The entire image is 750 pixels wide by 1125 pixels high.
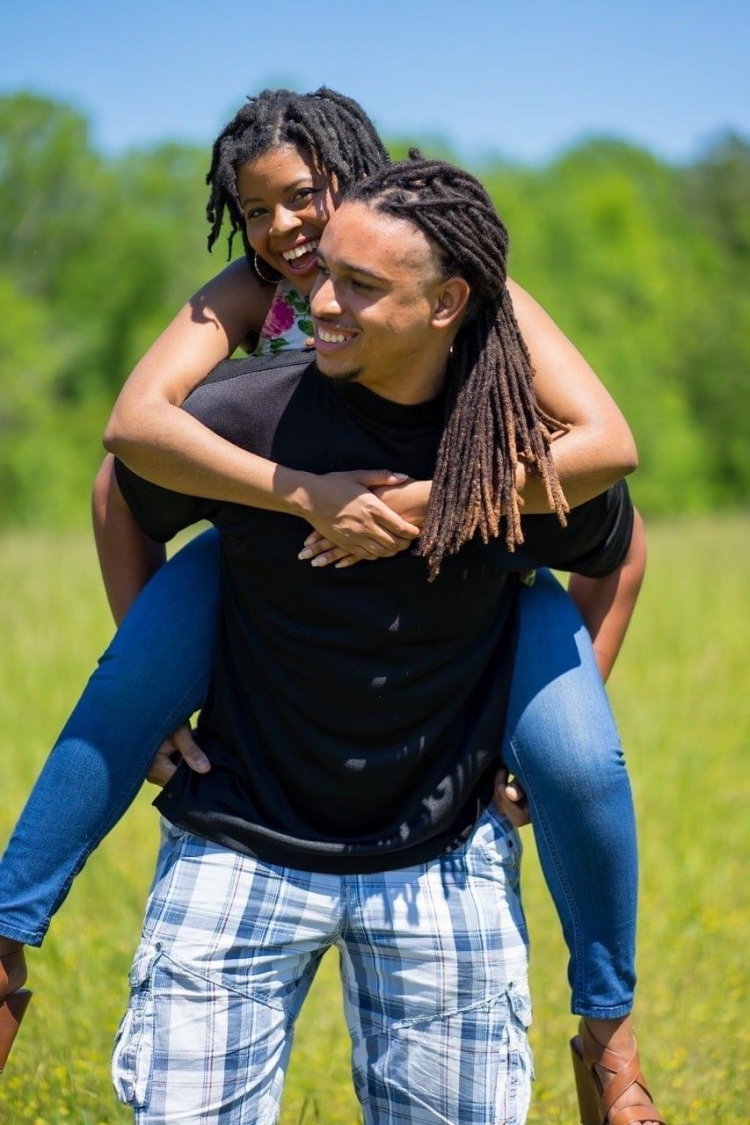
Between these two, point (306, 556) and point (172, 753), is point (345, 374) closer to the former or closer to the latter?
point (306, 556)

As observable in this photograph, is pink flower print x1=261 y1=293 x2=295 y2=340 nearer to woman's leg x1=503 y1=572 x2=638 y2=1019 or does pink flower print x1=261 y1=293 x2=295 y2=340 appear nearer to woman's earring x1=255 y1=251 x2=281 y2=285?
woman's earring x1=255 y1=251 x2=281 y2=285

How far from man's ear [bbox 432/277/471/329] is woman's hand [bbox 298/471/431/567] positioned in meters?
0.29

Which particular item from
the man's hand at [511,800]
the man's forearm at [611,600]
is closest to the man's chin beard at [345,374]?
the man's forearm at [611,600]

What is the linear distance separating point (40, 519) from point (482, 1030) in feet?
95.9


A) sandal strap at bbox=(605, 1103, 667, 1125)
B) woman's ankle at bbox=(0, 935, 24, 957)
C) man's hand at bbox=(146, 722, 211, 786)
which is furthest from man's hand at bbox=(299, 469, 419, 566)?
sandal strap at bbox=(605, 1103, 667, 1125)

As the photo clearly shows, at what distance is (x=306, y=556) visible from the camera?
7.93 feet

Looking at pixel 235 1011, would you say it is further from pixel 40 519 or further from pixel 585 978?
pixel 40 519

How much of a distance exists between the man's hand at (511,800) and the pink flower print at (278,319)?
105cm

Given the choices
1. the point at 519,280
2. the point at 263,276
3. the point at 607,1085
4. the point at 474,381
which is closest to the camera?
the point at 474,381

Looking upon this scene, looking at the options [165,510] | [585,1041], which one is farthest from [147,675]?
[585,1041]

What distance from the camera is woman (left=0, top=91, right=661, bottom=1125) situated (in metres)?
2.39

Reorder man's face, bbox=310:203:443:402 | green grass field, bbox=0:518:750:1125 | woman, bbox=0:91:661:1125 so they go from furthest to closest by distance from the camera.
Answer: green grass field, bbox=0:518:750:1125
woman, bbox=0:91:661:1125
man's face, bbox=310:203:443:402

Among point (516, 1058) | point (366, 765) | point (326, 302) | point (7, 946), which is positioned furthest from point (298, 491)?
point (516, 1058)

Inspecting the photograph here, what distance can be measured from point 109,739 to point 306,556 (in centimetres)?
56
